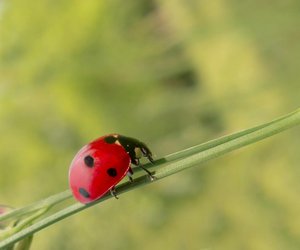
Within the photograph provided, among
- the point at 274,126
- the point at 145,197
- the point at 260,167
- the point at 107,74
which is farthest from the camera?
the point at 107,74

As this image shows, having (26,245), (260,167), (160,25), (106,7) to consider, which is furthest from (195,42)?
(26,245)

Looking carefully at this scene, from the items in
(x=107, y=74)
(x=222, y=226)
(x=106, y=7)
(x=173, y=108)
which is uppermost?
(x=106, y=7)

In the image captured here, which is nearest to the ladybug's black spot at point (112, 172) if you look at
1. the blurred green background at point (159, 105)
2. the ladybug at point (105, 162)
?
the ladybug at point (105, 162)

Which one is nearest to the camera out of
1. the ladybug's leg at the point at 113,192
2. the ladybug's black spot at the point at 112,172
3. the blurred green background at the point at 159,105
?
the ladybug's leg at the point at 113,192

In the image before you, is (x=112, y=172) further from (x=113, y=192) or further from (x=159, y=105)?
(x=159, y=105)

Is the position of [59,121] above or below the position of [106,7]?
below

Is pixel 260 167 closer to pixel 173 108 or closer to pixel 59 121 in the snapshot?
pixel 173 108

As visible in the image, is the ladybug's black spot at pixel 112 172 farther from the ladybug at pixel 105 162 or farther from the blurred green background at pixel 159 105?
the blurred green background at pixel 159 105
